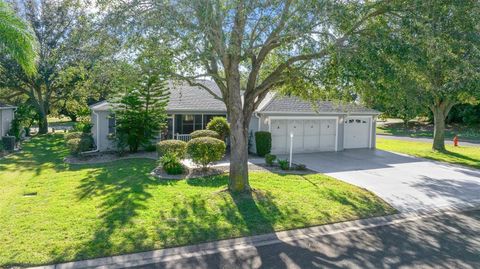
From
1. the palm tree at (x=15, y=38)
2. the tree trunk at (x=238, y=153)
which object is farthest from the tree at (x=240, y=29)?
the palm tree at (x=15, y=38)

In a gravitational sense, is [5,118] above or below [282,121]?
below

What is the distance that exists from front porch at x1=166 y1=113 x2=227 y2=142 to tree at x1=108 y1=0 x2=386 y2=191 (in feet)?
33.4

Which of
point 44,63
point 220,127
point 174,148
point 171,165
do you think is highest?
point 44,63

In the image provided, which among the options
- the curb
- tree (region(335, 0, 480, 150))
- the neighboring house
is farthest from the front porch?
tree (region(335, 0, 480, 150))

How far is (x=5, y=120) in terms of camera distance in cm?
2409

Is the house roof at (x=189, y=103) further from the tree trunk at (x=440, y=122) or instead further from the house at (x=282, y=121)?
the tree trunk at (x=440, y=122)

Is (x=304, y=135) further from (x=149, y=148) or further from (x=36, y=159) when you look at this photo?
(x=36, y=159)

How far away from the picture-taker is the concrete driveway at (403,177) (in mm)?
11023

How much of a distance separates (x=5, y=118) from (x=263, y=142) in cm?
1852

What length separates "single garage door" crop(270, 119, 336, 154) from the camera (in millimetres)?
19766

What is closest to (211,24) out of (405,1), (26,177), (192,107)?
(405,1)

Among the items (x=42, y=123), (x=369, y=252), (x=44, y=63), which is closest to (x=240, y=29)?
(x=369, y=252)

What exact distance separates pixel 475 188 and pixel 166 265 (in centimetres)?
1196

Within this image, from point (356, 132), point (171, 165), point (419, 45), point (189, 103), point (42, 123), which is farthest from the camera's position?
point (42, 123)
